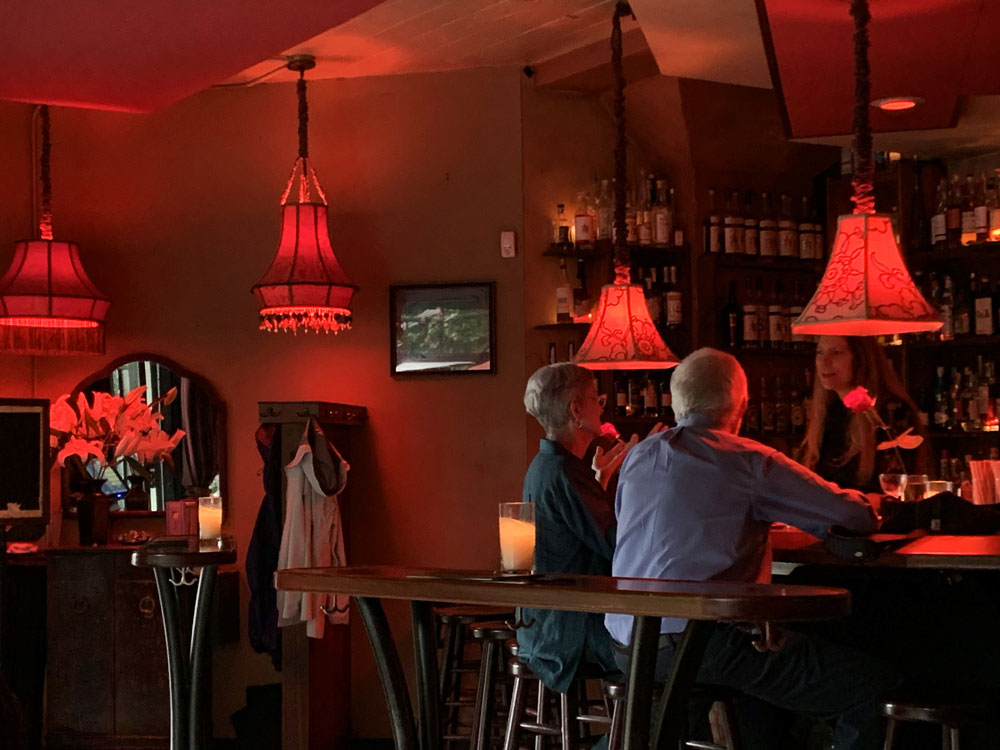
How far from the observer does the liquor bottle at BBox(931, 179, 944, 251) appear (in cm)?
611

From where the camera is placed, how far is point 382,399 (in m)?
6.19

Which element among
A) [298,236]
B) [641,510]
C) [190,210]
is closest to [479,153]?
[298,236]

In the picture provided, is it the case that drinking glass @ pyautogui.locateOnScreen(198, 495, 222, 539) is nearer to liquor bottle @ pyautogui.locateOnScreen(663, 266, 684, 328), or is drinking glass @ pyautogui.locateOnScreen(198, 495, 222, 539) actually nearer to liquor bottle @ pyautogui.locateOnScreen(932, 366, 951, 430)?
liquor bottle @ pyautogui.locateOnScreen(663, 266, 684, 328)

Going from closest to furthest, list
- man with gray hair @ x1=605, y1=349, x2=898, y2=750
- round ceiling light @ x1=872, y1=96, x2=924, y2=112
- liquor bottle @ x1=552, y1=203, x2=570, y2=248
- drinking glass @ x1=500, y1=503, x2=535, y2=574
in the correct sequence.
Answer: drinking glass @ x1=500, y1=503, x2=535, y2=574 → man with gray hair @ x1=605, y1=349, x2=898, y2=750 → round ceiling light @ x1=872, y1=96, x2=924, y2=112 → liquor bottle @ x1=552, y1=203, x2=570, y2=248

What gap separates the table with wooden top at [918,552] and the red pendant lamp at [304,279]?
285cm

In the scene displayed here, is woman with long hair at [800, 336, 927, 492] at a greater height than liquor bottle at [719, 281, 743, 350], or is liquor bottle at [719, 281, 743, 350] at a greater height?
liquor bottle at [719, 281, 743, 350]

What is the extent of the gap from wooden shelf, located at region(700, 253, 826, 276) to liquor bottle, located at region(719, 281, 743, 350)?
0.21 metres

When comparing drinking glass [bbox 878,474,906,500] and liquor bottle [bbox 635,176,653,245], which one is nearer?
drinking glass [bbox 878,474,906,500]

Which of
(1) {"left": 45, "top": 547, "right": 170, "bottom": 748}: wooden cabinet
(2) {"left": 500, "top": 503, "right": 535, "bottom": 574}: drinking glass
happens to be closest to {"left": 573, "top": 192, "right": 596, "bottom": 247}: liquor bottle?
(1) {"left": 45, "top": 547, "right": 170, "bottom": 748}: wooden cabinet

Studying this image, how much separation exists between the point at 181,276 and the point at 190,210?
1.06ft

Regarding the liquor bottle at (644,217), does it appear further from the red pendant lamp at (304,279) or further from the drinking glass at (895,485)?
the drinking glass at (895,485)

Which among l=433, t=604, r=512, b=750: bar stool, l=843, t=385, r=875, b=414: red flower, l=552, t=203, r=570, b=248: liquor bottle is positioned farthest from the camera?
l=552, t=203, r=570, b=248: liquor bottle

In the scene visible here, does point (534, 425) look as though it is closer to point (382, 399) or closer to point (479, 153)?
Result: point (382, 399)

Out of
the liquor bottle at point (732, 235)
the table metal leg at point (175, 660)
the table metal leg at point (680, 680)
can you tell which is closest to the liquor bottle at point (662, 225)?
the liquor bottle at point (732, 235)
